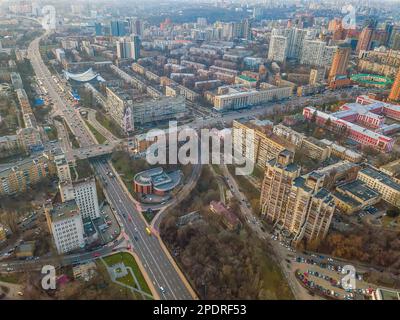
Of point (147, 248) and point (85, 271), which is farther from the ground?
point (85, 271)

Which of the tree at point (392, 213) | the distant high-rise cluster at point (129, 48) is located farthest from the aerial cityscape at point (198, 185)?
the distant high-rise cluster at point (129, 48)

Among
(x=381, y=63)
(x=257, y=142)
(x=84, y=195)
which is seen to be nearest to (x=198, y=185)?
(x=257, y=142)

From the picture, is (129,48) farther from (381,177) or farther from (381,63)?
(381,177)

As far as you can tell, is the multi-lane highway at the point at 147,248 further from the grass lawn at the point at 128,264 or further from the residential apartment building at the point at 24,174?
the residential apartment building at the point at 24,174

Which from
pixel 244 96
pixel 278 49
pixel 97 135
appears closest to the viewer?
pixel 97 135

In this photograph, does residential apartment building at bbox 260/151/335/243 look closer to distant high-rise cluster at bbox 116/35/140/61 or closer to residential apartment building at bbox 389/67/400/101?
residential apartment building at bbox 389/67/400/101

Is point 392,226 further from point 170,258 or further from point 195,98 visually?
point 195,98
